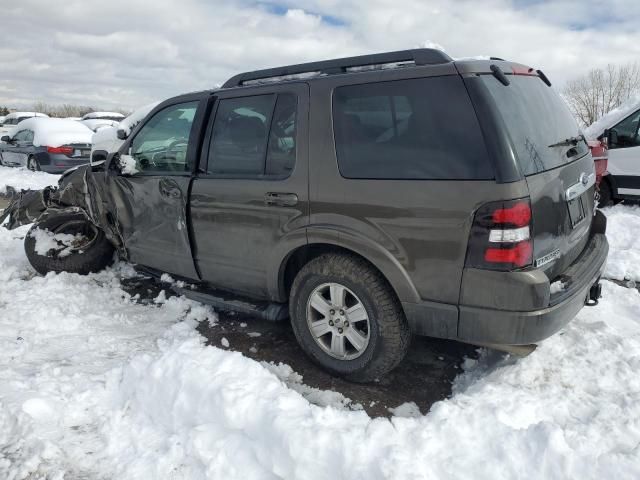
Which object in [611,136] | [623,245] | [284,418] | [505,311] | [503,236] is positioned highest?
[611,136]

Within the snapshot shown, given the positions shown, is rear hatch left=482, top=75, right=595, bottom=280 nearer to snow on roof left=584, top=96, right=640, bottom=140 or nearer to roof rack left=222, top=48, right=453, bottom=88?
roof rack left=222, top=48, right=453, bottom=88

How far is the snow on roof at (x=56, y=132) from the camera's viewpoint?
1282 cm

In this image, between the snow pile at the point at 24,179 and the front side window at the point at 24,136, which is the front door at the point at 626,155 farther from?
the front side window at the point at 24,136

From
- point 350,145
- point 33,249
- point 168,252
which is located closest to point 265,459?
point 350,145

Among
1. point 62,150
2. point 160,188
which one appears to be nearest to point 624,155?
point 160,188

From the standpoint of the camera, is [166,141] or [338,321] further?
[166,141]

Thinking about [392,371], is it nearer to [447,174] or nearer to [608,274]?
[447,174]

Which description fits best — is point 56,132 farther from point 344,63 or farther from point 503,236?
point 503,236

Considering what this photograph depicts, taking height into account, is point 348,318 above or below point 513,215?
below

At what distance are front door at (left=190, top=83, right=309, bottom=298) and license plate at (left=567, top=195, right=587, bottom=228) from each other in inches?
63.0

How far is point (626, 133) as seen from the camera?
758cm

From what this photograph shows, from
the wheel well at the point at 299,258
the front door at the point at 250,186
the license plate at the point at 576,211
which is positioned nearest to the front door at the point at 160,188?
the front door at the point at 250,186

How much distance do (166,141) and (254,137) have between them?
1100mm

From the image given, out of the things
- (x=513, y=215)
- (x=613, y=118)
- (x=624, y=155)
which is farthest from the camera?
(x=613, y=118)
